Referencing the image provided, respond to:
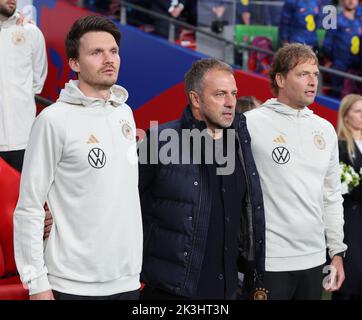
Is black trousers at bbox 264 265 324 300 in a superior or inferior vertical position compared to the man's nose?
inferior

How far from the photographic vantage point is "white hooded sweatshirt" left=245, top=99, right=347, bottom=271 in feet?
12.6

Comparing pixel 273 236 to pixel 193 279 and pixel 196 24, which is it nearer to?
pixel 193 279

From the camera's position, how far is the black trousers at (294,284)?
3824 millimetres

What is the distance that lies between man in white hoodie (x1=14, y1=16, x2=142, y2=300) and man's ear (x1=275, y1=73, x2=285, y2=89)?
3.68ft

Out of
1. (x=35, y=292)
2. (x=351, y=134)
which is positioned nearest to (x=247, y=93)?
(x=351, y=134)

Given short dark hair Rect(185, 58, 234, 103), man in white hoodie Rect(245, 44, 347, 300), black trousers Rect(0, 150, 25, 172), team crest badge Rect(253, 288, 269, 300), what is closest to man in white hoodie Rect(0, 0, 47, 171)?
black trousers Rect(0, 150, 25, 172)

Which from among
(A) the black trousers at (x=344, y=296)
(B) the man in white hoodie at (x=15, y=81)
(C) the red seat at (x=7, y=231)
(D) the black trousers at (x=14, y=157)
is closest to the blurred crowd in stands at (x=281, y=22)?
(A) the black trousers at (x=344, y=296)

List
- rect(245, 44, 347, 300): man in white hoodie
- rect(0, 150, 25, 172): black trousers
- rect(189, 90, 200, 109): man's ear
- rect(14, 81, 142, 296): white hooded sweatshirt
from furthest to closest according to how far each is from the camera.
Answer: rect(0, 150, 25, 172): black trousers, rect(245, 44, 347, 300): man in white hoodie, rect(189, 90, 200, 109): man's ear, rect(14, 81, 142, 296): white hooded sweatshirt

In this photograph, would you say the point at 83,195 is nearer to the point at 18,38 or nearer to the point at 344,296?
the point at 344,296

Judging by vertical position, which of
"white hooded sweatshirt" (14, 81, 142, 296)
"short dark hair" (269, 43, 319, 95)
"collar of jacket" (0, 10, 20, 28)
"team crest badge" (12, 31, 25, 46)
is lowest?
"white hooded sweatshirt" (14, 81, 142, 296)

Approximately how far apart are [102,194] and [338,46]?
15.8 ft

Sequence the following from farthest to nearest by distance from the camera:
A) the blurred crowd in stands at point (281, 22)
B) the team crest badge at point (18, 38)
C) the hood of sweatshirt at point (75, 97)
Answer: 1. the blurred crowd in stands at point (281, 22)
2. the team crest badge at point (18, 38)
3. the hood of sweatshirt at point (75, 97)

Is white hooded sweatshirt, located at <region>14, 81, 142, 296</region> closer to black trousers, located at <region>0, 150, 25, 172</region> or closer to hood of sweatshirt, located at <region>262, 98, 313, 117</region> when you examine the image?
hood of sweatshirt, located at <region>262, 98, 313, 117</region>

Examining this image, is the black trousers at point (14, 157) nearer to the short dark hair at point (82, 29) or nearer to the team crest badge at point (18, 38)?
the team crest badge at point (18, 38)
